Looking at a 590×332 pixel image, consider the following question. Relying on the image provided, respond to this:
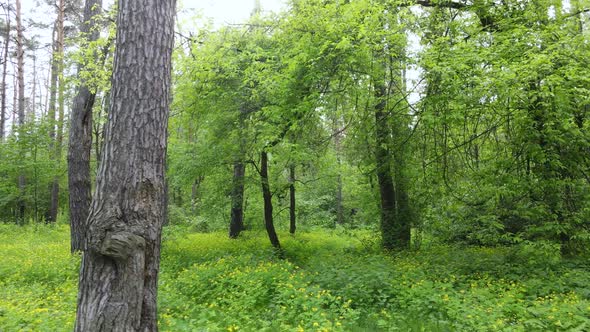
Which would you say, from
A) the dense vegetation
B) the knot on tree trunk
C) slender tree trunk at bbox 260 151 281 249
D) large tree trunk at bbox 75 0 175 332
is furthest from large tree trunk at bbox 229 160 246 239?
the knot on tree trunk

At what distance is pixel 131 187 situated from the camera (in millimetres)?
Result: 3037

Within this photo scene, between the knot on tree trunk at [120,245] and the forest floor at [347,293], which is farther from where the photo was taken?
the forest floor at [347,293]

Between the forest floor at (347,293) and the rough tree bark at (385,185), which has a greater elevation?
the rough tree bark at (385,185)

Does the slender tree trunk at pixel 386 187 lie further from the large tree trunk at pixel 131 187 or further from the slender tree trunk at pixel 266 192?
the large tree trunk at pixel 131 187

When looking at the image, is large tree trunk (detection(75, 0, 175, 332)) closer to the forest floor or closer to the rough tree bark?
the forest floor

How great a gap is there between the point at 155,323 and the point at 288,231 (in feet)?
44.2

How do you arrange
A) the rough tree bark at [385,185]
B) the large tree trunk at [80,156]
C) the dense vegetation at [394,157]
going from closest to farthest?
the dense vegetation at [394,157], the large tree trunk at [80,156], the rough tree bark at [385,185]

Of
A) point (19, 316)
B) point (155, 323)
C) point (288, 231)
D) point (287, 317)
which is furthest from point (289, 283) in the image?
point (288, 231)

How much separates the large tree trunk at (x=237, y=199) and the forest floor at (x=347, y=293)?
1.84 m

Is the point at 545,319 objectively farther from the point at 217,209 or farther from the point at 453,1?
the point at 217,209

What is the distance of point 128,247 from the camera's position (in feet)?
9.53

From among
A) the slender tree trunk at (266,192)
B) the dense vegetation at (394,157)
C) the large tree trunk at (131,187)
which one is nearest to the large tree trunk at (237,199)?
the dense vegetation at (394,157)

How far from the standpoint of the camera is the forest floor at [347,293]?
4.58 m

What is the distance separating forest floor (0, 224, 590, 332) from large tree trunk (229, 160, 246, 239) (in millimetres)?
1843
